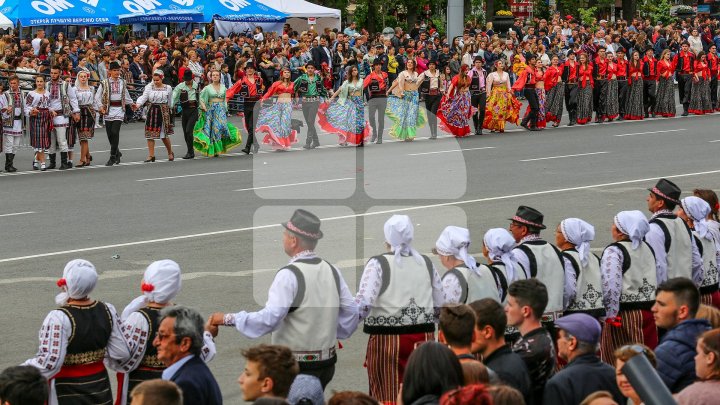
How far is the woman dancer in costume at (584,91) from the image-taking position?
28.8 m

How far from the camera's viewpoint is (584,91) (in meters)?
28.9

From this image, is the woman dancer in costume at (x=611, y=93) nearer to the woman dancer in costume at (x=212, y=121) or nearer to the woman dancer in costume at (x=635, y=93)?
the woman dancer in costume at (x=635, y=93)

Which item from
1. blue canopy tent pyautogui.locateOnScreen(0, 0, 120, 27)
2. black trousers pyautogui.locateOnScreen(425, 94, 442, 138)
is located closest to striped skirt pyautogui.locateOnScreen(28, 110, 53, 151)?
black trousers pyautogui.locateOnScreen(425, 94, 442, 138)

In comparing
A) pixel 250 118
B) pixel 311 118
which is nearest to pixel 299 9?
pixel 311 118

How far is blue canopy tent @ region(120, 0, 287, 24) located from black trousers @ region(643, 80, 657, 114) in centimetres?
1260

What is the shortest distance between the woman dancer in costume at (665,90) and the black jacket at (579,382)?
80.7ft

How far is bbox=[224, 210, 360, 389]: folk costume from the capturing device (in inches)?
282

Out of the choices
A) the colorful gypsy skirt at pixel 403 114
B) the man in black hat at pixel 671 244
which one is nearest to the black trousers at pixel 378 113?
the colorful gypsy skirt at pixel 403 114

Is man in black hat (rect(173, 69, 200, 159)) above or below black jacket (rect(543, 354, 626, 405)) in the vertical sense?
above

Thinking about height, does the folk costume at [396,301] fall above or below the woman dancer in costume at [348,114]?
below

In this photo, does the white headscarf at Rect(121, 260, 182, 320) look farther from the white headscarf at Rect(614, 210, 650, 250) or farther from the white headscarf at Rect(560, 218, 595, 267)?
the white headscarf at Rect(614, 210, 650, 250)

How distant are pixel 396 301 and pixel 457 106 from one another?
18565 millimetres

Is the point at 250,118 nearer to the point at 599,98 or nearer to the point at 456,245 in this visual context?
the point at 599,98

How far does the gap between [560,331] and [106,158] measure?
17.1 meters
